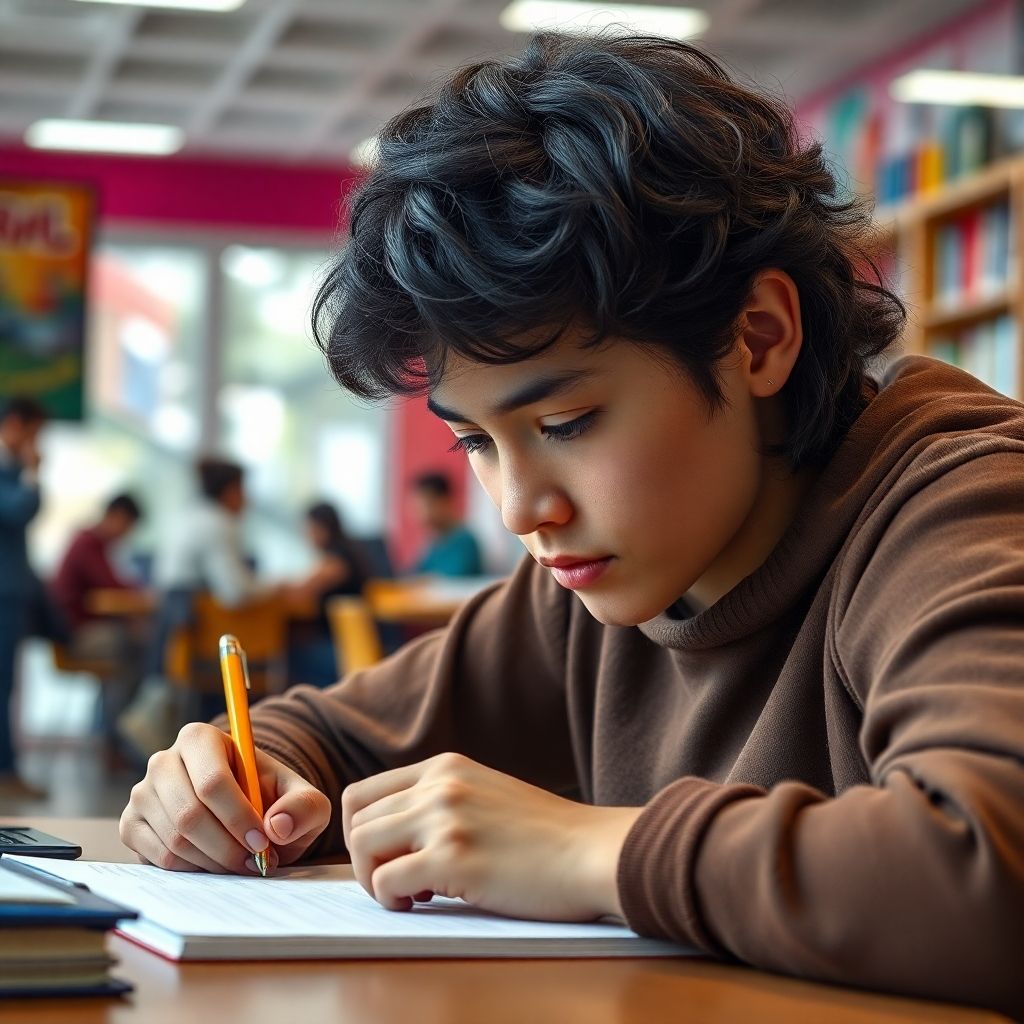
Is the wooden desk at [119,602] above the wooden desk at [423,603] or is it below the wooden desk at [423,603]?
below

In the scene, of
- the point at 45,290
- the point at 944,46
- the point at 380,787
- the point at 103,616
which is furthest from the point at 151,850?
the point at 103,616

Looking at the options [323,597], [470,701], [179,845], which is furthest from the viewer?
[323,597]

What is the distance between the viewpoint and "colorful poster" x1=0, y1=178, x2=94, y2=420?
19.7ft

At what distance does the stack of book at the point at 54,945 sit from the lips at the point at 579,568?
1.19 ft

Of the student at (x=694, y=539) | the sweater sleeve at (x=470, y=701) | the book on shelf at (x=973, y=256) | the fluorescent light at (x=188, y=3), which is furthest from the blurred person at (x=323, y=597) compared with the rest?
the student at (x=694, y=539)

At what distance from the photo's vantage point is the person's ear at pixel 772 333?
1021 millimetres

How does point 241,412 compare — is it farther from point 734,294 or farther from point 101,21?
point 734,294

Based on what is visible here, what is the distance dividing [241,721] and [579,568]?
0.25 m

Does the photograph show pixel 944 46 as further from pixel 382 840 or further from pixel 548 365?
pixel 382 840

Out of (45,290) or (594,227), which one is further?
(45,290)

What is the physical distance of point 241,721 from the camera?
1040 millimetres

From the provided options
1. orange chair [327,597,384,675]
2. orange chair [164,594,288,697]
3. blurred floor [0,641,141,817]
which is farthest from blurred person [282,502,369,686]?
orange chair [327,597,384,675]

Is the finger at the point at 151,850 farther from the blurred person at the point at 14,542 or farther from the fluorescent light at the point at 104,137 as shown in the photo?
the fluorescent light at the point at 104,137

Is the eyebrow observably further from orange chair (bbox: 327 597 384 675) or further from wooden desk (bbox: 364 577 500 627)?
orange chair (bbox: 327 597 384 675)
